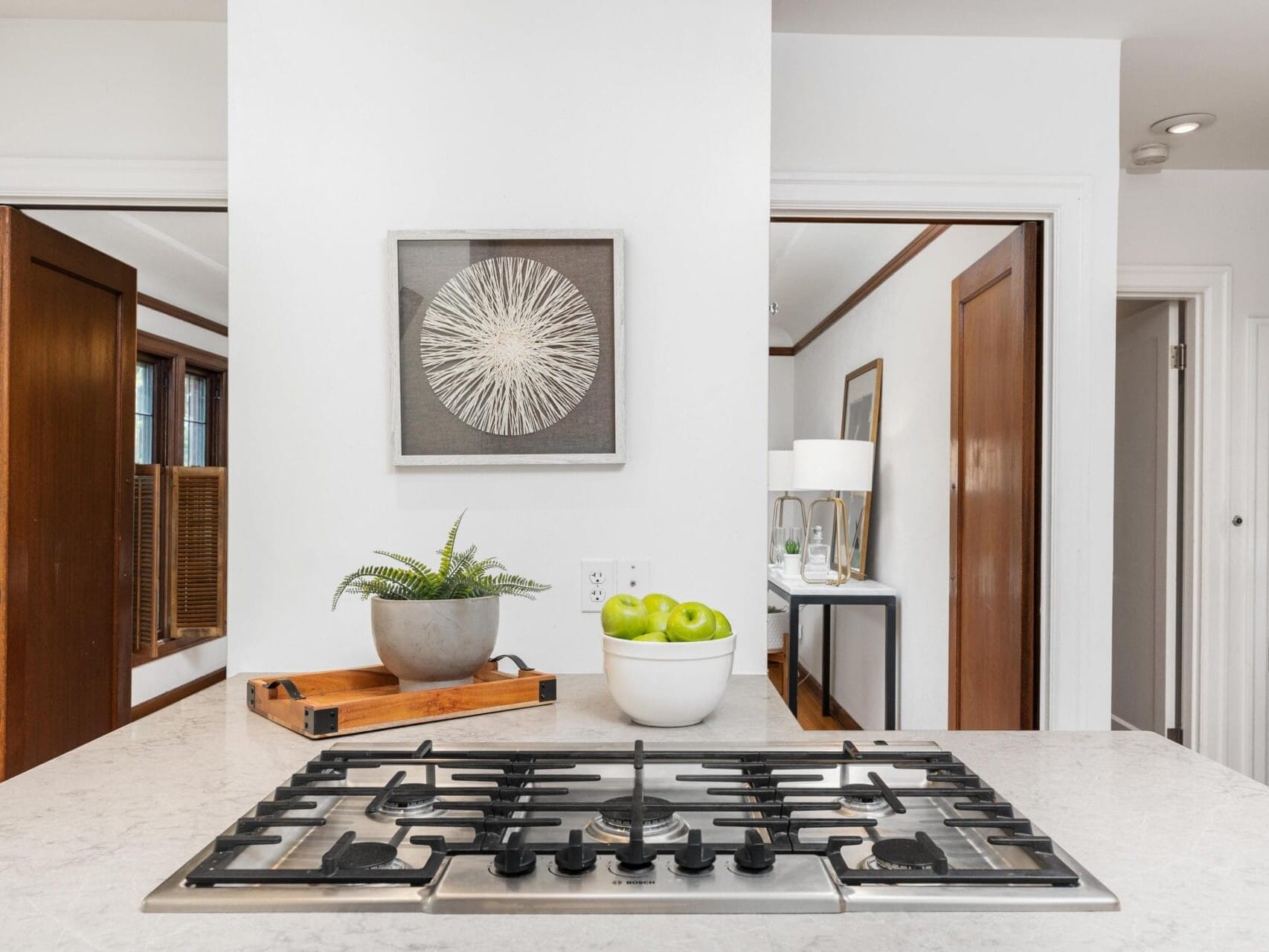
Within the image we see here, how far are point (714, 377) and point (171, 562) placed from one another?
426cm

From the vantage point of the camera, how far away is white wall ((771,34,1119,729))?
2.47 m

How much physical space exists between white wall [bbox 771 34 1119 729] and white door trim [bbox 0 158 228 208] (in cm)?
148

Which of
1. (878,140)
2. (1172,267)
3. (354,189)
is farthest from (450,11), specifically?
(1172,267)

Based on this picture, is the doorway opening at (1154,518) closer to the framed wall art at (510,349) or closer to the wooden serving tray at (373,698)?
the framed wall art at (510,349)

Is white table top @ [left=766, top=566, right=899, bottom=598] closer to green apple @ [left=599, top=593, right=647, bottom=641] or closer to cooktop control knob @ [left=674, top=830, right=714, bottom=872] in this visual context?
green apple @ [left=599, top=593, right=647, bottom=641]

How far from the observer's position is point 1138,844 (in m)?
0.90

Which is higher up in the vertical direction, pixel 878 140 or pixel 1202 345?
pixel 878 140

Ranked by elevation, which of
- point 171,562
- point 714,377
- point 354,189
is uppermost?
point 354,189

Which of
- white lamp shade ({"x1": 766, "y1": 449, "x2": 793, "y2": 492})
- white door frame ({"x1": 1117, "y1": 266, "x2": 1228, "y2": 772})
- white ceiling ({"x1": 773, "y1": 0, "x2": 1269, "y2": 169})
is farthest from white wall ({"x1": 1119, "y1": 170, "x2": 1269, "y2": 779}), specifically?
white lamp shade ({"x1": 766, "y1": 449, "x2": 793, "y2": 492})

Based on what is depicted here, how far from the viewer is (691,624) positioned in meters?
1.36

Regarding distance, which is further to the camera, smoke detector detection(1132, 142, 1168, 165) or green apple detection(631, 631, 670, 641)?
smoke detector detection(1132, 142, 1168, 165)

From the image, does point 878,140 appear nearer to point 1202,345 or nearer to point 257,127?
point 257,127

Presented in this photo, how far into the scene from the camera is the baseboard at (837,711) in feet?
16.5

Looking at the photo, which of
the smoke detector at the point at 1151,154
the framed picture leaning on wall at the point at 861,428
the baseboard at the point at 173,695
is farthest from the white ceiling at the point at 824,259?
the baseboard at the point at 173,695
